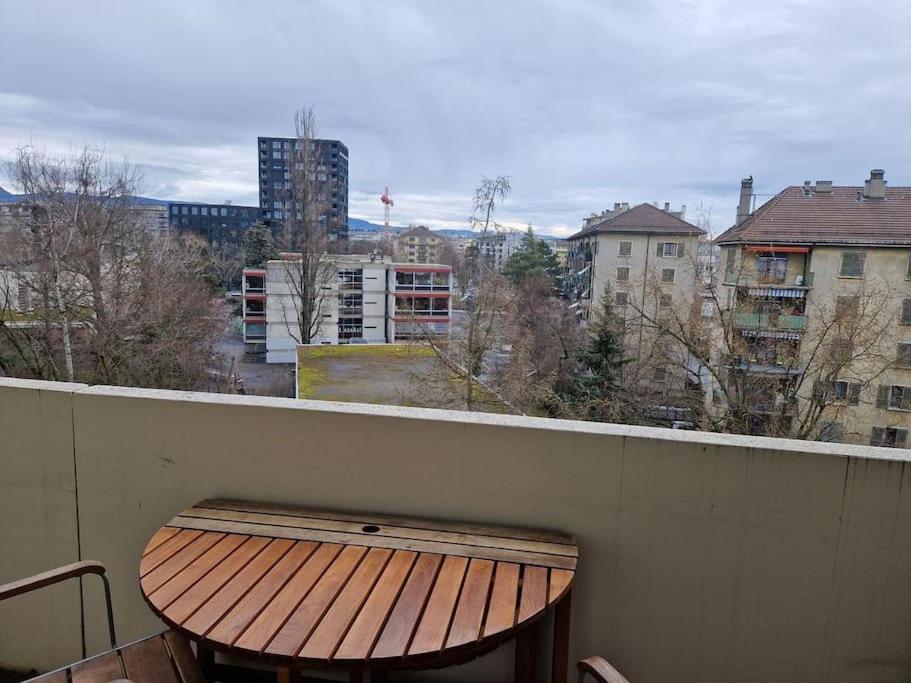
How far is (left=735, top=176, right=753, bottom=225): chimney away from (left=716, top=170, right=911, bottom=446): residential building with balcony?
0.45 meters

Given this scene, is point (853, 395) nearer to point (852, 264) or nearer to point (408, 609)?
point (852, 264)

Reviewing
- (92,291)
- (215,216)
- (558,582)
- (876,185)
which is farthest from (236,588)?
(215,216)

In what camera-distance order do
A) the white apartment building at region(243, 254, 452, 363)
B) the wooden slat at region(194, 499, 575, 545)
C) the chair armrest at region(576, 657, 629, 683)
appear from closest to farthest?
the chair armrest at region(576, 657, 629, 683) < the wooden slat at region(194, 499, 575, 545) < the white apartment building at region(243, 254, 452, 363)

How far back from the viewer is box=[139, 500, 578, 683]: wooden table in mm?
996

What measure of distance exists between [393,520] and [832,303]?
36.7 ft

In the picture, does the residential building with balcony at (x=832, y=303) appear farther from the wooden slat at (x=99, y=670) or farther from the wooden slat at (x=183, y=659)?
the wooden slat at (x=99, y=670)

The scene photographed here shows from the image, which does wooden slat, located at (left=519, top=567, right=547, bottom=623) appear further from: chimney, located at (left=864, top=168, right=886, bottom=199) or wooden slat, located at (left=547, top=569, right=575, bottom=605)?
chimney, located at (left=864, top=168, right=886, bottom=199)

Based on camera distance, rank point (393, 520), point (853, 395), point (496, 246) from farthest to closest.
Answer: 1. point (496, 246)
2. point (853, 395)
3. point (393, 520)

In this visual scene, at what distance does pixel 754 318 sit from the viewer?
10422 millimetres

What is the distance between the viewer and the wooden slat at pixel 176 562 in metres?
1.16

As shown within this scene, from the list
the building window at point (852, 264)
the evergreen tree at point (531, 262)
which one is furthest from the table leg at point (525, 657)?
the evergreen tree at point (531, 262)

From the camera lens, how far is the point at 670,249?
13.0m

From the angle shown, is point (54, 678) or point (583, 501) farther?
point (583, 501)

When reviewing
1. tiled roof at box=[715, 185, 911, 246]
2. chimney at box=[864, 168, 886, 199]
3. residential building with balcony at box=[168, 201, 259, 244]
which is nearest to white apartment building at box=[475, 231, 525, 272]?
tiled roof at box=[715, 185, 911, 246]
